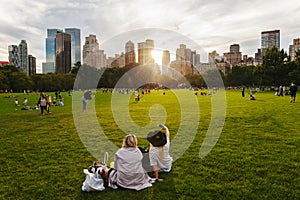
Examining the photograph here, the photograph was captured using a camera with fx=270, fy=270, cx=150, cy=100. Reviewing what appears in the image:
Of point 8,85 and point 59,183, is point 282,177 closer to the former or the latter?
A: point 59,183

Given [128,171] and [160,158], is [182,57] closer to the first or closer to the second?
[160,158]

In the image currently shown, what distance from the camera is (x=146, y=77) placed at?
198 feet

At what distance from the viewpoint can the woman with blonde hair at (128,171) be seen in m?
6.09

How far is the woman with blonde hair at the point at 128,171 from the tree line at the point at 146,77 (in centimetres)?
3262

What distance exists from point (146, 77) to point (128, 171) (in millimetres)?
54522

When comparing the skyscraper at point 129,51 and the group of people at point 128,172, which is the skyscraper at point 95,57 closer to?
the skyscraper at point 129,51

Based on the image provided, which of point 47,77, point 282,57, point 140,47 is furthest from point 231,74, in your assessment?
point 140,47

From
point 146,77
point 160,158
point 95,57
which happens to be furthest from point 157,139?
point 146,77

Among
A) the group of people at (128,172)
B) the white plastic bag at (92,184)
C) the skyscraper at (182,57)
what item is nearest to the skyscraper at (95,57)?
the skyscraper at (182,57)

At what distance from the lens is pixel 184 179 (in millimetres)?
6508

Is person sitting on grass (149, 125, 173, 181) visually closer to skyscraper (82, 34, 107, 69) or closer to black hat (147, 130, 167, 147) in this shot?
black hat (147, 130, 167, 147)

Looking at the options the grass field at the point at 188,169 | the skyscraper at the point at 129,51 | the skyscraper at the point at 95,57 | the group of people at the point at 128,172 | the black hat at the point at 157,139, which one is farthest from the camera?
the skyscraper at the point at 95,57

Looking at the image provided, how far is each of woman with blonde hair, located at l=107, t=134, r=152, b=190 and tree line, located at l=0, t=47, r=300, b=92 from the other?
32620 mm

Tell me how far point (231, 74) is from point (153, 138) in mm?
120290
